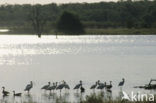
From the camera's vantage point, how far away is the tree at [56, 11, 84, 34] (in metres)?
112

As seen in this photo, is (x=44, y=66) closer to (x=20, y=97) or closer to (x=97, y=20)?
(x=20, y=97)

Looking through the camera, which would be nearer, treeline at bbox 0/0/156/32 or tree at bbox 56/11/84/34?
tree at bbox 56/11/84/34

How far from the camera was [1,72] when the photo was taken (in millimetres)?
39531

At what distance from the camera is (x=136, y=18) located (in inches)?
5330

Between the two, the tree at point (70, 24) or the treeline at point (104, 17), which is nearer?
the tree at point (70, 24)

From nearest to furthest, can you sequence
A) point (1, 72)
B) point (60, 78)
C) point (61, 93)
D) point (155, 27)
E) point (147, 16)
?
point (61, 93) → point (60, 78) → point (1, 72) → point (155, 27) → point (147, 16)

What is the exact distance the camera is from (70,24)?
370 feet

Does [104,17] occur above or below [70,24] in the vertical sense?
above

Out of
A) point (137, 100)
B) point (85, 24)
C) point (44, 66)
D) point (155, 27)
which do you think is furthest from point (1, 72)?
point (85, 24)

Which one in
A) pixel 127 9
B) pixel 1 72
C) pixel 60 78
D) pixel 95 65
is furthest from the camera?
pixel 127 9

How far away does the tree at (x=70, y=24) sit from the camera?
112375mm

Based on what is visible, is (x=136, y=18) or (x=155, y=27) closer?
(x=155, y=27)

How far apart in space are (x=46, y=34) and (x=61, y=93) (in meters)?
101

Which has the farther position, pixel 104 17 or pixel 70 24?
pixel 104 17
